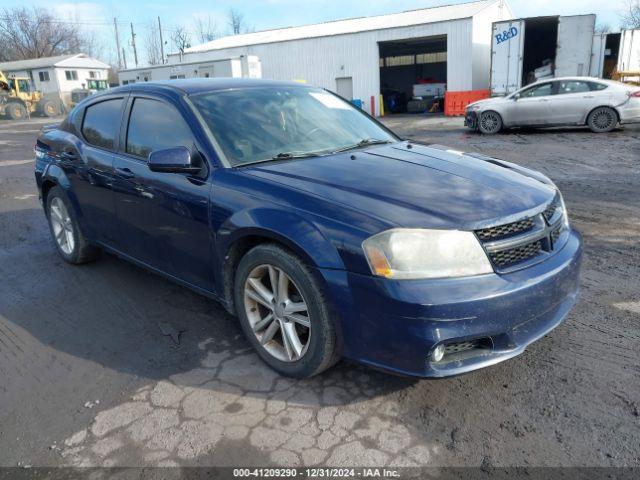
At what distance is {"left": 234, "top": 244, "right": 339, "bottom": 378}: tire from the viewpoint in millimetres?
2547

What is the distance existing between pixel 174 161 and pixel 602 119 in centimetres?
1374

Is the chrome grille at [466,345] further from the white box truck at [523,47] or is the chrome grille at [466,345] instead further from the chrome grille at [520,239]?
the white box truck at [523,47]

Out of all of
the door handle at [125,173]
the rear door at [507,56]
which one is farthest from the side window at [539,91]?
the door handle at [125,173]

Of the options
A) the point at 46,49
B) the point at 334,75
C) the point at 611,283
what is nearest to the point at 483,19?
the point at 334,75

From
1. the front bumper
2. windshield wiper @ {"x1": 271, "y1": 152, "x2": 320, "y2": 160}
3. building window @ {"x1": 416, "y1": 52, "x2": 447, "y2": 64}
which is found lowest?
the front bumper

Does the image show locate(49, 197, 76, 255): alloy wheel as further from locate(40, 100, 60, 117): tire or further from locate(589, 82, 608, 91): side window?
locate(40, 100, 60, 117): tire

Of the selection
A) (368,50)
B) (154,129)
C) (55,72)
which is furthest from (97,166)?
(55,72)

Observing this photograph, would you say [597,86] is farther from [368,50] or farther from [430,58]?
[430,58]

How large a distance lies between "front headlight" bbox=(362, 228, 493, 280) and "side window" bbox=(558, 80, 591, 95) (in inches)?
524

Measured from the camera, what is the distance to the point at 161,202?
11.0 feet

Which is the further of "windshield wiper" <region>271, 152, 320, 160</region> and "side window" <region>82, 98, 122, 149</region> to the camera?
"side window" <region>82, 98, 122, 149</region>

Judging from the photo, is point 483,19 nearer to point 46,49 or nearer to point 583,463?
point 583,463

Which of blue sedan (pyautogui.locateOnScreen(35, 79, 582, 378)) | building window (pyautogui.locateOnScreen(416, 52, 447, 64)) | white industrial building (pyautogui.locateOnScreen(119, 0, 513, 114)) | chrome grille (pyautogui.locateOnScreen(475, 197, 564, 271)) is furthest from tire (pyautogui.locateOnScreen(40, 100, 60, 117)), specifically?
chrome grille (pyautogui.locateOnScreen(475, 197, 564, 271))

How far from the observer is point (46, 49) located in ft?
220
